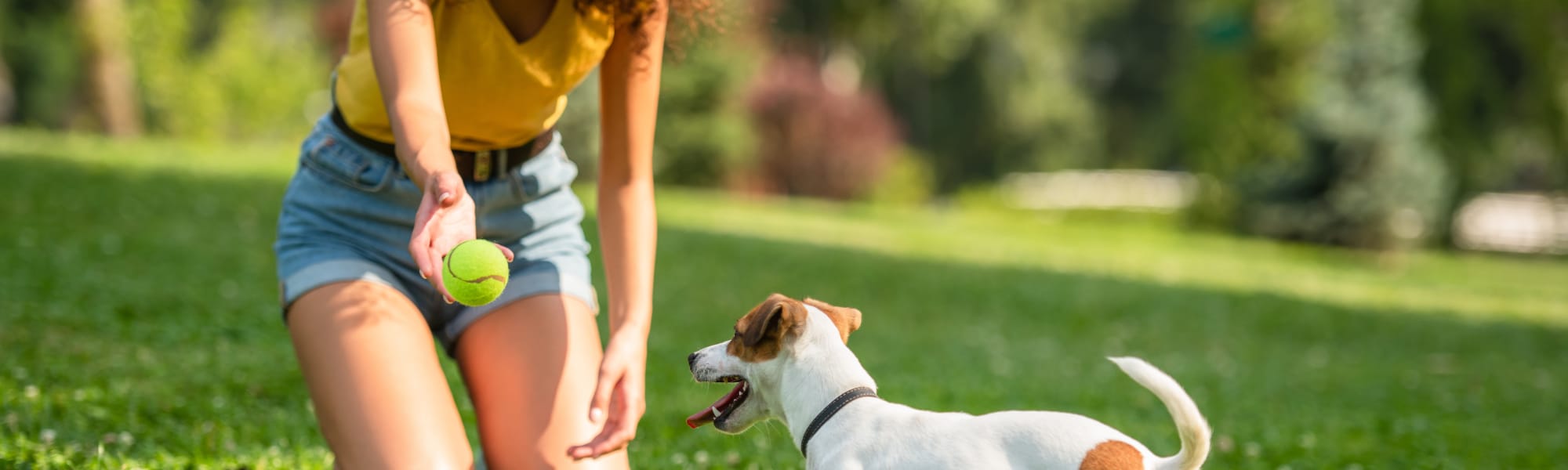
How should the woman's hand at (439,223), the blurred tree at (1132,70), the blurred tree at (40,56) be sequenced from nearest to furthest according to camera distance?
1. the woman's hand at (439,223)
2. the blurred tree at (40,56)
3. the blurred tree at (1132,70)

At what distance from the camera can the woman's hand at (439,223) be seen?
2355mm

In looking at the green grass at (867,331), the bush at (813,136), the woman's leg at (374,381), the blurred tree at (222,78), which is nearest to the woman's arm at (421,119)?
the woman's leg at (374,381)

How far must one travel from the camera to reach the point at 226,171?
13000 millimetres

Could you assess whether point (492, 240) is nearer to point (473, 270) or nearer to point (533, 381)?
point (533, 381)

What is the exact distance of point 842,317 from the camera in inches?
116

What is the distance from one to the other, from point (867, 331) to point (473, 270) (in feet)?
24.4

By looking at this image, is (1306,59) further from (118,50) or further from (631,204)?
(631,204)

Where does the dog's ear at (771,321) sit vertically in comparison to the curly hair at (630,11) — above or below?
below

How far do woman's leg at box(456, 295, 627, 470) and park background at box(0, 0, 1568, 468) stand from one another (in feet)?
3.26

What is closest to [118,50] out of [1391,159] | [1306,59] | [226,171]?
[226,171]

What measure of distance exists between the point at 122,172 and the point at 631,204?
10470 mm

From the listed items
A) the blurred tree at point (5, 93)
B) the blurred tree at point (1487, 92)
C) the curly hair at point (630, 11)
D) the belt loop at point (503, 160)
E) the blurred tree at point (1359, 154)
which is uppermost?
the blurred tree at point (1487, 92)

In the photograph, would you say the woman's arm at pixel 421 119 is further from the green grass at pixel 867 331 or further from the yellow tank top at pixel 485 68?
the green grass at pixel 867 331

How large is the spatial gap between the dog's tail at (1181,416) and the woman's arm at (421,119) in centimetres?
131
